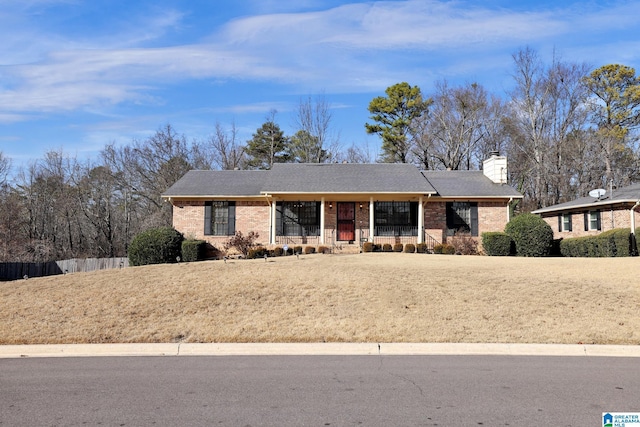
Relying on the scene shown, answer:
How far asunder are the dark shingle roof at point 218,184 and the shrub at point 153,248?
4187mm

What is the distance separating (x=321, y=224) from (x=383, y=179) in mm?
4461

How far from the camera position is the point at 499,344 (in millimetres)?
8516

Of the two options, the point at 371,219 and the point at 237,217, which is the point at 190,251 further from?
the point at 371,219

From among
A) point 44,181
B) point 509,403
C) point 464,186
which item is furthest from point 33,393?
point 44,181

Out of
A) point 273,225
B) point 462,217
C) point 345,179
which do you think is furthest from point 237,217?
point 462,217

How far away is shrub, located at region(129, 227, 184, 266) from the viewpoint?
2075cm

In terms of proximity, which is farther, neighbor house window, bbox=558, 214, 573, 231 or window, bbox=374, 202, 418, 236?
neighbor house window, bbox=558, 214, 573, 231

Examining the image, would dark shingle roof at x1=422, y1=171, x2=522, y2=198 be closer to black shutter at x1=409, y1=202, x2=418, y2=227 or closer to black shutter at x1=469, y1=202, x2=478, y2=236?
black shutter at x1=469, y1=202, x2=478, y2=236

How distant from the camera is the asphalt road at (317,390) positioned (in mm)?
4945

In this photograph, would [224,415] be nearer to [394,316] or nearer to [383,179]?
[394,316]

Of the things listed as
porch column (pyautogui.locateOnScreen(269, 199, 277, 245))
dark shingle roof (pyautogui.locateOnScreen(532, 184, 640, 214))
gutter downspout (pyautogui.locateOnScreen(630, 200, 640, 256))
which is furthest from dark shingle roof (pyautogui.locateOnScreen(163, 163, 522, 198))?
gutter downspout (pyautogui.locateOnScreen(630, 200, 640, 256))

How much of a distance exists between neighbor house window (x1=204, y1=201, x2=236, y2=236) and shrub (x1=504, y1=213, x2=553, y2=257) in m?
13.8

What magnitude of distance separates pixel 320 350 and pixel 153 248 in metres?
14.5

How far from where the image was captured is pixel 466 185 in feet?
88.3
